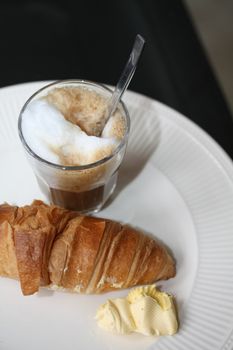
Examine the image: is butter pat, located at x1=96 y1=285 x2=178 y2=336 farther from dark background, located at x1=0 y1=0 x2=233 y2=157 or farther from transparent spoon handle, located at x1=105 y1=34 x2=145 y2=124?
dark background, located at x1=0 y1=0 x2=233 y2=157

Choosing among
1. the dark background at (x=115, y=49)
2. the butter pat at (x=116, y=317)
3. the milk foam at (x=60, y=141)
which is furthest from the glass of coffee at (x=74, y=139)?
the dark background at (x=115, y=49)

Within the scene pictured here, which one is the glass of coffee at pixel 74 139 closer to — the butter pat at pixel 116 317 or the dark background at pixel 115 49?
the butter pat at pixel 116 317

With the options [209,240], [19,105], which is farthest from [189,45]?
[209,240]

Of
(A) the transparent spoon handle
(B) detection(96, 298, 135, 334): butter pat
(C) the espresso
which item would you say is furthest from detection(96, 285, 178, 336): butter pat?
(A) the transparent spoon handle

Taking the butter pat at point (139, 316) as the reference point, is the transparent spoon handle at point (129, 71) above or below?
above

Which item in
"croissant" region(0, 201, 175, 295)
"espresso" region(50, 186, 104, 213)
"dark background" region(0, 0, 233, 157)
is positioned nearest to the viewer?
"croissant" region(0, 201, 175, 295)

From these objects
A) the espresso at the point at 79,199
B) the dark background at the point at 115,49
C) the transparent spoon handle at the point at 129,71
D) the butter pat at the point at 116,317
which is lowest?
the butter pat at the point at 116,317

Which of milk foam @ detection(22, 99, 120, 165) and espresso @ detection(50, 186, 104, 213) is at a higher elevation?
milk foam @ detection(22, 99, 120, 165)
